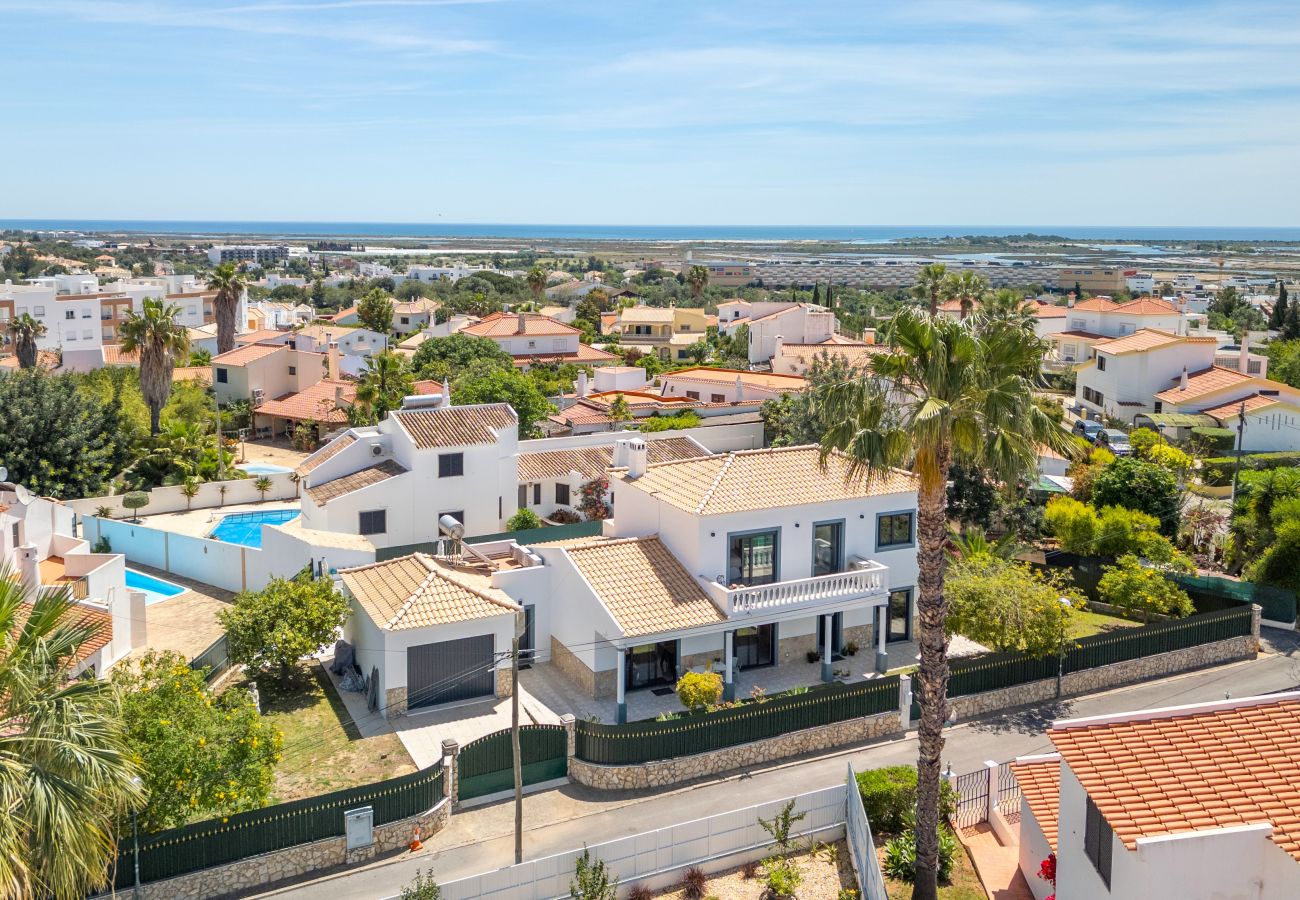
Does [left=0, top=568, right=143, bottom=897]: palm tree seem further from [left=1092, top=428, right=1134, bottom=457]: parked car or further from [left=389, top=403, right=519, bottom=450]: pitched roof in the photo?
[left=1092, top=428, right=1134, bottom=457]: parked car

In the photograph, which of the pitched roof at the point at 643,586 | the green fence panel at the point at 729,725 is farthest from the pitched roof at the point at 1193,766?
the pitched roof at the point at 643,586

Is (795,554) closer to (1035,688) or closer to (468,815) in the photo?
(1035,688)

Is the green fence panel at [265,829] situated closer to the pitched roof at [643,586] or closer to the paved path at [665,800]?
the paved path at [665,800]

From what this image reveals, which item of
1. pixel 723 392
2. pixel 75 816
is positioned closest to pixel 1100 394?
pixel 723 392

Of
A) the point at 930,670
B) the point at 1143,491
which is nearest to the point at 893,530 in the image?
the point at 930,670

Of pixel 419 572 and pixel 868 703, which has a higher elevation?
pixel 419 572

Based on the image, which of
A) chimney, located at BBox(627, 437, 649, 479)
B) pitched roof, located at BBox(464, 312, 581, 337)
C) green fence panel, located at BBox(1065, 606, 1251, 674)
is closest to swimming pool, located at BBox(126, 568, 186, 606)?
chimney, located at BBox(627, 437, 649, 479)

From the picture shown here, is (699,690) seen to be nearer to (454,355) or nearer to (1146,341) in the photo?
(1146,341)
